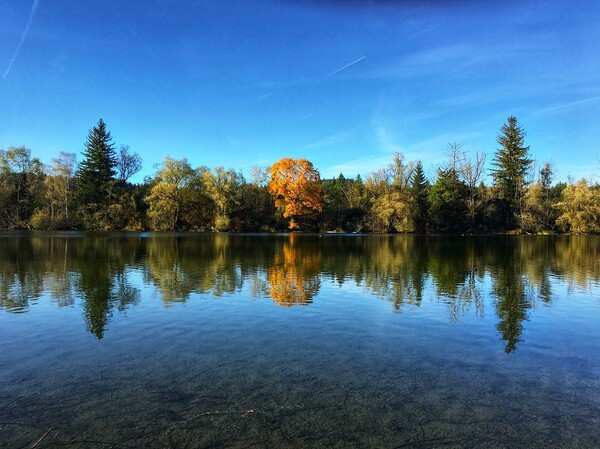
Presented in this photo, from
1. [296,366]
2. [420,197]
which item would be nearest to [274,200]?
[420,197]

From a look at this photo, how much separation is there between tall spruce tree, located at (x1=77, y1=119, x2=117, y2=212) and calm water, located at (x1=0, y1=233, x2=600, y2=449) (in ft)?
229

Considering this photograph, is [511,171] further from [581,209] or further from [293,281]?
→ [293,281]

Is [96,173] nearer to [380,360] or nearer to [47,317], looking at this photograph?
[47,317]

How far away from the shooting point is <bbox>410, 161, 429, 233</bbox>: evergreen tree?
8131 cm

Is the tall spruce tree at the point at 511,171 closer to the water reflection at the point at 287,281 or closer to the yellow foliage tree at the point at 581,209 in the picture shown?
the yellow foliage tree at the point at 581,209

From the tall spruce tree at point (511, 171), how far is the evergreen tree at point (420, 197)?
16.8m

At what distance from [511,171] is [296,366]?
9385 centimetres

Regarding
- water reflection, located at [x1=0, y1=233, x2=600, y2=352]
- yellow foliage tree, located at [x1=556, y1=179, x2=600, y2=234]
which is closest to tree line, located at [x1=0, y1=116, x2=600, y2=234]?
yellow foliage tree, located at [x1=556, y1=179, x2=600, y2=234]

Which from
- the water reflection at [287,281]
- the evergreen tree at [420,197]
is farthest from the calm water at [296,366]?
the evergreen tree at [420,197]

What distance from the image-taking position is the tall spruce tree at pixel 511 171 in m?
84.9

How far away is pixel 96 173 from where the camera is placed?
8088 centimetres

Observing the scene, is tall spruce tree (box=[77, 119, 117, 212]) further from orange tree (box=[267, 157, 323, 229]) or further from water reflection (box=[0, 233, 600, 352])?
water reflection (box=[0, 233, 600, 352])

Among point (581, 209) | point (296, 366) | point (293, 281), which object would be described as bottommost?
point (296, 366)

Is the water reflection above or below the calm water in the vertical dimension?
above
